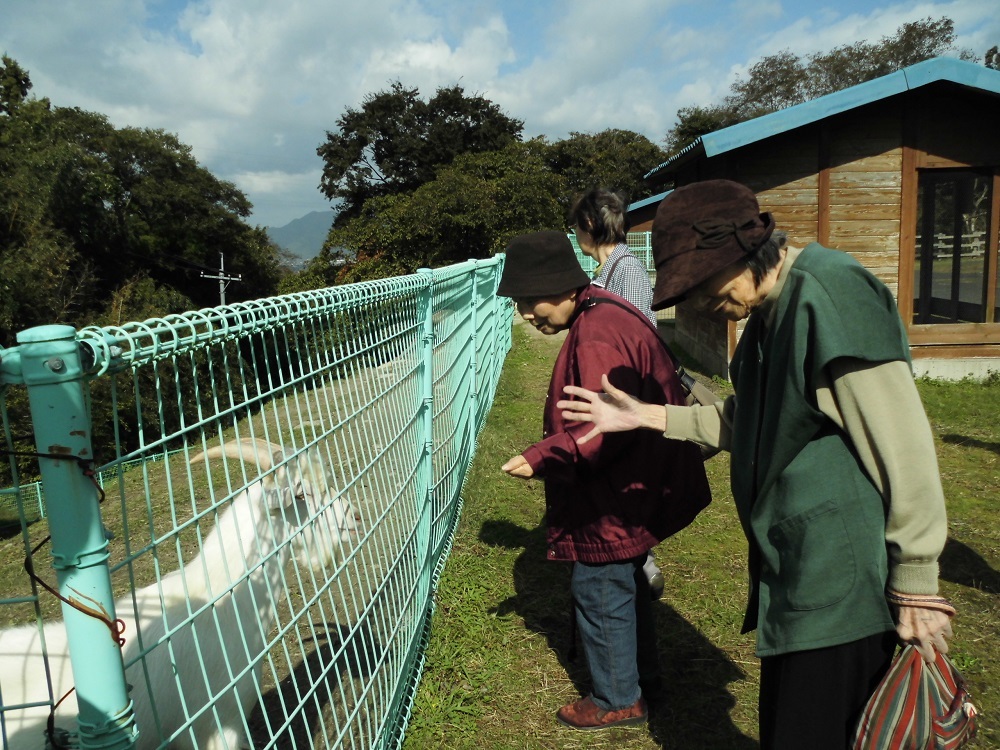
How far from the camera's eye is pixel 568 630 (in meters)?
3.65

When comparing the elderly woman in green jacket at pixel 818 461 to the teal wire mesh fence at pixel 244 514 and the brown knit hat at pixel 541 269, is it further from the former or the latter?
the teal wire mesh fence at pixel 244 514

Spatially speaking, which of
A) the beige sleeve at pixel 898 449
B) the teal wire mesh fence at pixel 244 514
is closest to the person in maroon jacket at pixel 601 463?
the teal wire mesh fence at pixel 244 514

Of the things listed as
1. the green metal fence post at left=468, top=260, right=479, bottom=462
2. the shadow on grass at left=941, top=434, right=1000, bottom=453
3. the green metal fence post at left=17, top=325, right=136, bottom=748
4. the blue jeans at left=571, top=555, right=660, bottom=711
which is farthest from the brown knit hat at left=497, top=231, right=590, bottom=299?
the shadow on grass at left=941, top=434, right=1000, bottom=453

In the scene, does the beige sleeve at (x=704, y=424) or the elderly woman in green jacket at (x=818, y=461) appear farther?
the beige sleeve at (x=704, y=424)

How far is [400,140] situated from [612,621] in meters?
35.7

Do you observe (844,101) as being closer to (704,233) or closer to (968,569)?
(968,569)

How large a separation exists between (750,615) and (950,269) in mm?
11294

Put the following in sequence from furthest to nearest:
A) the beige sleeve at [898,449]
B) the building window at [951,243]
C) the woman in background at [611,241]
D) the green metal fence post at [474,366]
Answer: the building window at [951,243], the green metal fence post at [474,366], the woman in background at [611,241], the beige sleeve at [898,449]

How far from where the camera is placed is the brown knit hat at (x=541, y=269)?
2576 mm

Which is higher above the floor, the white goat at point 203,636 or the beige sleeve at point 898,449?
the beige sleeve at point 898,449

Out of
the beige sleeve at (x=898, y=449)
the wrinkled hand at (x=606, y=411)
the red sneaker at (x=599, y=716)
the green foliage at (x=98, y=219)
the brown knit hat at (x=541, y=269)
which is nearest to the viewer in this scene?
the beige sleeve at (x=898, y=449)

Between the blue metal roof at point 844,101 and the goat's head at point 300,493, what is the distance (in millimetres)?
7158

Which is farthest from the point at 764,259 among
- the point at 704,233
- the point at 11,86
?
the point at 11,86

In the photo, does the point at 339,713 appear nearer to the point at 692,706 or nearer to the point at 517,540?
the point at 692,706
